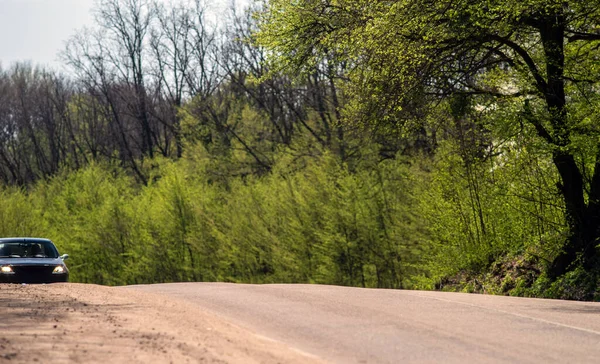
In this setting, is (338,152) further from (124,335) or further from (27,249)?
(124,335)

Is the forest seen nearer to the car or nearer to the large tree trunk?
the large tree trunk

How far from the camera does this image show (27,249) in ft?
78.6

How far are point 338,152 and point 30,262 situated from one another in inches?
990

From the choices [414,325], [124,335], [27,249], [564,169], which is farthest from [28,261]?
[564,169]

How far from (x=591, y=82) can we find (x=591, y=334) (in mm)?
8768

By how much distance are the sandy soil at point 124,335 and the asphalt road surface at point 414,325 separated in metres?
0.69

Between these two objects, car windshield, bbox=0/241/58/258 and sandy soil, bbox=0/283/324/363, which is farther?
car windshield, bbox=0/241/58/258

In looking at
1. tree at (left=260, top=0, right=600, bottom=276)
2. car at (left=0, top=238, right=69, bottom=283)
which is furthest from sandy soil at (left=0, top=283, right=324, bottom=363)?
tree at (left=260, top=0, right=600, bottom=276)

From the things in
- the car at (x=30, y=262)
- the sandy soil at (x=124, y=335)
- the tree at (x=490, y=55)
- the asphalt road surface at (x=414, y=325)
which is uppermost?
the tree at (x=490, y=55)

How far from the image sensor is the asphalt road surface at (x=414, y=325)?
1009 cm

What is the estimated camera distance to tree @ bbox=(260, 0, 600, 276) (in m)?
18.2

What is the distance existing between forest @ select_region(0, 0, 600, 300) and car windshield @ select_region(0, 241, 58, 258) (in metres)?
7.50

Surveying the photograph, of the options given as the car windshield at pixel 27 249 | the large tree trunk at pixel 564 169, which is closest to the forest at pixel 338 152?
the large tree trunk at pixel 564 169

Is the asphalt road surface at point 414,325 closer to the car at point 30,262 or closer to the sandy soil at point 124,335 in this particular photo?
the sandy soil at point 124,335
